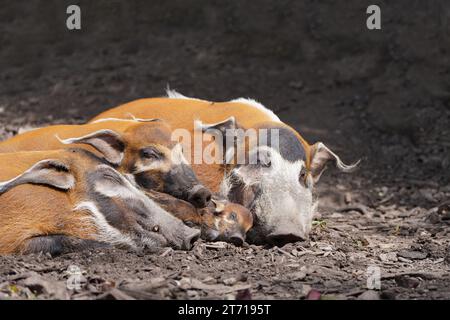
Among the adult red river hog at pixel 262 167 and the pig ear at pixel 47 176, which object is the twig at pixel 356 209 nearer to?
the adult red river hog at pixel 262 167

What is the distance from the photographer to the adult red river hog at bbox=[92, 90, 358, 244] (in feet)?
18.7

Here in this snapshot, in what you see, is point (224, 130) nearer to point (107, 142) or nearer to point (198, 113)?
point (198, 113)

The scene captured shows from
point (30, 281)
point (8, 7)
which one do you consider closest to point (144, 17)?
point (8, 7)

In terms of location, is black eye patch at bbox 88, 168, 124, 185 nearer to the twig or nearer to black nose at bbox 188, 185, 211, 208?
black nose at bbox 188, 185, 211, 208

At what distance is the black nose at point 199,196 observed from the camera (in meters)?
A: 5.36

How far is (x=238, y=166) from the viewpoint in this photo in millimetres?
6035

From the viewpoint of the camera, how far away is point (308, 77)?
9.54m

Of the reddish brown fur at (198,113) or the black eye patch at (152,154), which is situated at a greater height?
the reddish brown fur at (198,113)

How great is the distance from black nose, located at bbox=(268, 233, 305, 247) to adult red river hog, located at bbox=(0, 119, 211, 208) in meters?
0.52

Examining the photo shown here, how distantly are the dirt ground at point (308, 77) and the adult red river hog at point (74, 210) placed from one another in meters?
1.17

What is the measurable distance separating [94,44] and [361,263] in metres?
5.89

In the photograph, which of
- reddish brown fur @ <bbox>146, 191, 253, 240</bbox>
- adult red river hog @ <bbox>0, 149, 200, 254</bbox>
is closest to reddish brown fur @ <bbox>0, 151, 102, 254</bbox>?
adult red river hog @ <bbox>0, 149, 200, 254</bbox>

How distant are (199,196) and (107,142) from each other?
0.74m

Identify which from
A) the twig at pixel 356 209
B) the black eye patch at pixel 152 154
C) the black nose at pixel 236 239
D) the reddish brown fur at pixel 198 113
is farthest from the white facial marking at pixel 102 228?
the twig at pixel 356 209
